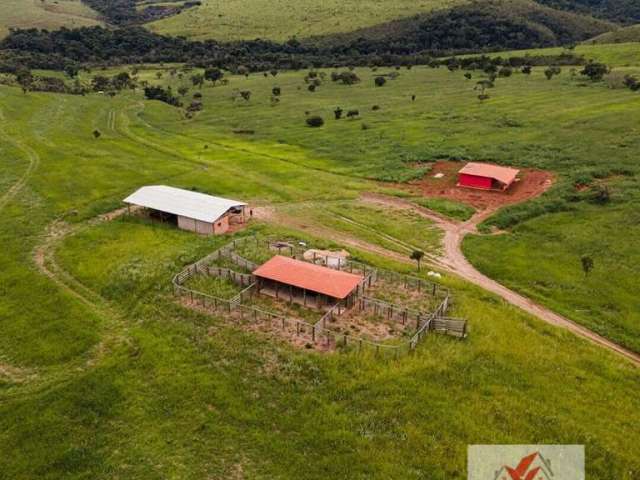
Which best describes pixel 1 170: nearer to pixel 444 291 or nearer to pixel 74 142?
pixel 74 142

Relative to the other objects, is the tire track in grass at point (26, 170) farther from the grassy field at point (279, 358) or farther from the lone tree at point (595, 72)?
the lone tree at point (595, 72)

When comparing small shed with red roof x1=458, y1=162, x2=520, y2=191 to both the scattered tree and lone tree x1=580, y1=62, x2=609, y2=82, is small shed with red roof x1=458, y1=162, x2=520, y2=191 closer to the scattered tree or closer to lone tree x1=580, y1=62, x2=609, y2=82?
lone tree x1=580, y1=62, x2=609, y2=82

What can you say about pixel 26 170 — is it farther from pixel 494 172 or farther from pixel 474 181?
pixel 494 172

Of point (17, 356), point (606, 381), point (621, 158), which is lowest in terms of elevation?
point (17, 356)

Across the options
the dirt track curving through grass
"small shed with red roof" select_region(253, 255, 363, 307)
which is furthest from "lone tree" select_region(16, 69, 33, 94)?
"small shed with red roof" select_region(253, 255, 363, 307)

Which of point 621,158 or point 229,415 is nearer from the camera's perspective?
point 229,415

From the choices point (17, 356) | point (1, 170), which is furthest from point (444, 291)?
point (1, 170)
